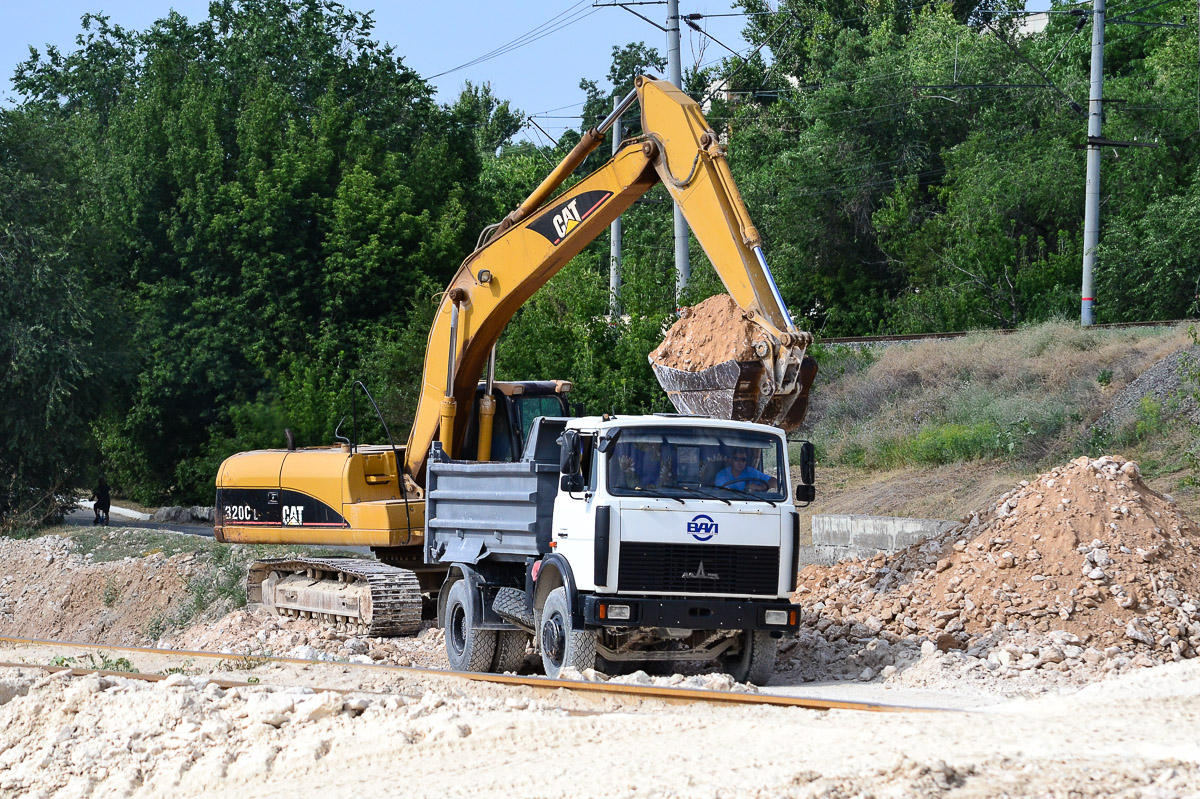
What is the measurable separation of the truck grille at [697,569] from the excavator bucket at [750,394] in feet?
4.31

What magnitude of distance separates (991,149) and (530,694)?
113ft

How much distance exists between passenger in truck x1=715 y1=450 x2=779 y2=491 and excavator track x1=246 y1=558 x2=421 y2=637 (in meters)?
5.05

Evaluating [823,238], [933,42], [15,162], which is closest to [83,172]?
[15,162]

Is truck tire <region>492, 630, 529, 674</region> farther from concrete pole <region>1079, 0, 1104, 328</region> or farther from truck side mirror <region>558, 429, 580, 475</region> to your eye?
concrete pole <region>1079, 0, 1104, 328</region>

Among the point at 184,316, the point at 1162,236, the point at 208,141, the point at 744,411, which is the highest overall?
the point at 208,141

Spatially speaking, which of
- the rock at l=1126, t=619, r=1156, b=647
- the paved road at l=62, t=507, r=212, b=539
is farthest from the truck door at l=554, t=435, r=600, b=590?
the paved road at l=62, t=507, r=212, b=539

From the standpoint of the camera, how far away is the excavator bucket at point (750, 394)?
10625mm

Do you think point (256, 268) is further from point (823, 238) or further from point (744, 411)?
point (744, 411)

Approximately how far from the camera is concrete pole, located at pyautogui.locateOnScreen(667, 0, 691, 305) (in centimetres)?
2311

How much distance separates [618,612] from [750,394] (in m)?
2.34

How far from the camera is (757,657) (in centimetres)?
1042

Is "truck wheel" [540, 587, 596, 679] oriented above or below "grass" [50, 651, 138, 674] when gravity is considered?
above

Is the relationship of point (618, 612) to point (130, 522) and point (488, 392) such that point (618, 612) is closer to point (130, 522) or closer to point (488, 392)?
point (488, 392)

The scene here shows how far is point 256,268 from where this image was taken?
3256cm
